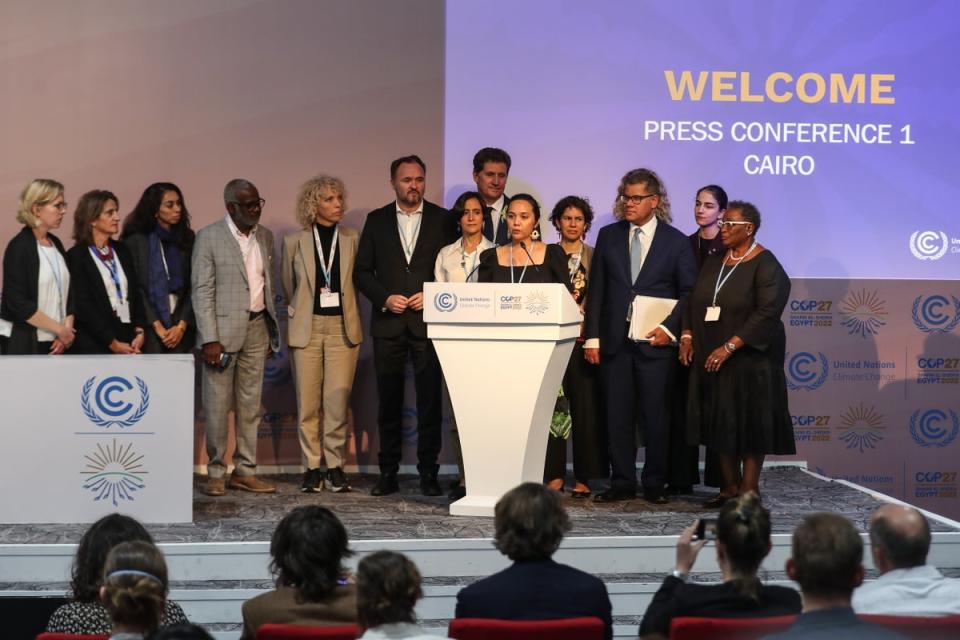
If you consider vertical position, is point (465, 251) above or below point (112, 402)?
above

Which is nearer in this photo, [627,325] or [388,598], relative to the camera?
[388,598]

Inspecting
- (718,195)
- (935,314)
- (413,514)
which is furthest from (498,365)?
(935,314)

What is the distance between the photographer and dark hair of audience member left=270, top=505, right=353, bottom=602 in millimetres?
2994

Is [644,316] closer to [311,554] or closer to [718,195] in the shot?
[718,195]

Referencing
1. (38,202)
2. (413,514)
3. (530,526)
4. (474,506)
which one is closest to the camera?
(530,526)

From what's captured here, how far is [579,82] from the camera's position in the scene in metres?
7.52

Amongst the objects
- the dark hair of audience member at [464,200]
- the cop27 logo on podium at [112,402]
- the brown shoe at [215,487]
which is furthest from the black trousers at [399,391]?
the cop27 logo on podium at [112,402]

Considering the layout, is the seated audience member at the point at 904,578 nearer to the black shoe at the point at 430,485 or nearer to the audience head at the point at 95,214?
the black shoe at the point at 430,485

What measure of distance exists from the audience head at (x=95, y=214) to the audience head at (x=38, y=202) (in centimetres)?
13

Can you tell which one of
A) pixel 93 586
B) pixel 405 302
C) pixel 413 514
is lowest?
pixel 413 514

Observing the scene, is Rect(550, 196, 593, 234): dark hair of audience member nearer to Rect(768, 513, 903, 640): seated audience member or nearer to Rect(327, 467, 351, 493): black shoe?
Rect(327, 467, 351, 493): black shoe

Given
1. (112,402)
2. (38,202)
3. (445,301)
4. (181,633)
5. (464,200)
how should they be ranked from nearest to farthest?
(181,633)
(112,402)
(445,301)
(38,202)
(464,200)

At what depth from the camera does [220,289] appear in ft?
20.8

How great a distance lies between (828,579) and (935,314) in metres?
5.56
